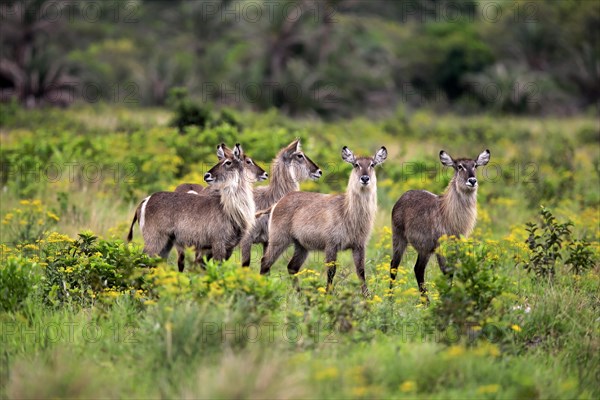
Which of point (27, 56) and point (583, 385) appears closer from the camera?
point (583, 385)

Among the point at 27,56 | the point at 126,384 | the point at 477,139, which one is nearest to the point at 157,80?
the point at 27,56

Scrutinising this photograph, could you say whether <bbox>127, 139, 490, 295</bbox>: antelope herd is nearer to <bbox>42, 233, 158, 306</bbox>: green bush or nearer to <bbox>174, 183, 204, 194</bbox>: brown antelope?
<bbox>174, 183, 204, 194</bbox>: brown antelope

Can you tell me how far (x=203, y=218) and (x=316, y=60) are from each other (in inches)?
932

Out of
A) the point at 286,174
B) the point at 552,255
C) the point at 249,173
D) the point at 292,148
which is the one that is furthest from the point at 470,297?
the point at 292,148

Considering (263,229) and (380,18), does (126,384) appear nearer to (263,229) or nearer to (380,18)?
(263,229)

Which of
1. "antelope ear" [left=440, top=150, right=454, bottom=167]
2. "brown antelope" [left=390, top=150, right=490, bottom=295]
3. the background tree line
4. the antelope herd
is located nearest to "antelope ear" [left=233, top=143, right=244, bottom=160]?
the antelope herd

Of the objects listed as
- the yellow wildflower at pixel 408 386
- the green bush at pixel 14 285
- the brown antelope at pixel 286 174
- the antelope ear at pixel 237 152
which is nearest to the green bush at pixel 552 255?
the brown antelope at pixel 286 174

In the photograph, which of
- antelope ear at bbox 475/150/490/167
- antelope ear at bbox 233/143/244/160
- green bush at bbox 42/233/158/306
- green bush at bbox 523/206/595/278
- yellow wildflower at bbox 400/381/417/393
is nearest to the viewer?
yellow wildflower at bbox 400/381/417/393

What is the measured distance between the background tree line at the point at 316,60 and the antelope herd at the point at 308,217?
52.4 ft

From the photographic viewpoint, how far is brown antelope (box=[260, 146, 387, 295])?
27.1ft

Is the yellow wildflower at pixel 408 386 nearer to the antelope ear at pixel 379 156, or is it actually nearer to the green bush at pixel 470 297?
the green bush at pixel 470 297

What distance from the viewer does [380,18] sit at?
48344mm

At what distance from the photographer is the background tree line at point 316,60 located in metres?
28.0

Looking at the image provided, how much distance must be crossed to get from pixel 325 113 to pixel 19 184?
1724 centimetres
